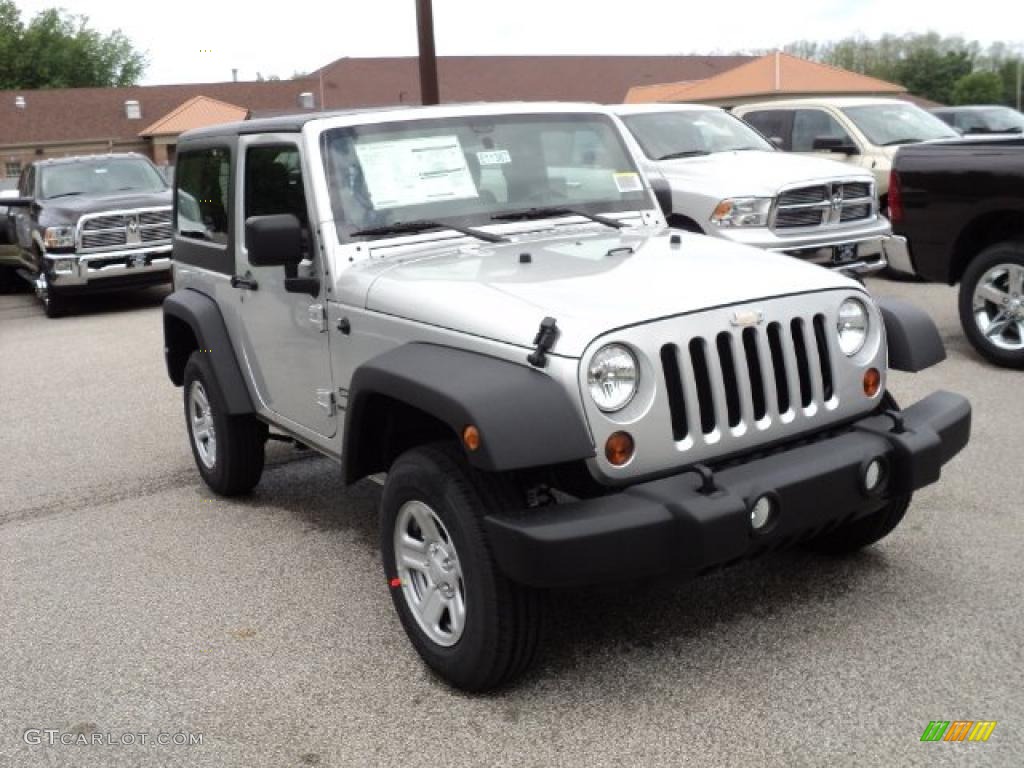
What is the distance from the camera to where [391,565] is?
4.18 metres

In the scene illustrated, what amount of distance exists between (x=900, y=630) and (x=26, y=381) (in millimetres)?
8373

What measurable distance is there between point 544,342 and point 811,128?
1108 centimetres

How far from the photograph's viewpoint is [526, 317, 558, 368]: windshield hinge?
3.51m

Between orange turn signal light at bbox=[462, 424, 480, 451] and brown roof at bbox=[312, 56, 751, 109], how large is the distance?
2103 inches

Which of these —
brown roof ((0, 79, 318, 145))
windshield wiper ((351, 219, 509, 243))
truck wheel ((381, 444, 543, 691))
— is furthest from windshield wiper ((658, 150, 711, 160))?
brown roof ((0, 79, 318, 145))

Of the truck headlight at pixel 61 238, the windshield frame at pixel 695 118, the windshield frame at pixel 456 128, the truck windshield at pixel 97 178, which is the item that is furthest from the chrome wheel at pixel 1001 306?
the truck windshield at pixel 97 178

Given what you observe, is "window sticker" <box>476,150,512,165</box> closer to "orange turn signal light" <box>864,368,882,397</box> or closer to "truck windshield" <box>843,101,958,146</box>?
"orange turn signal light" <box>864,368,882,397</box>

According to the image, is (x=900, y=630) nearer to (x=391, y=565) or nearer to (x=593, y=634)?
(x=593, y=634)

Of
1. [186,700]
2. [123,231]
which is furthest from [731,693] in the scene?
[123,231]

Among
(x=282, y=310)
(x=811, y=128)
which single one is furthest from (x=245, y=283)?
(x=811, y=128)

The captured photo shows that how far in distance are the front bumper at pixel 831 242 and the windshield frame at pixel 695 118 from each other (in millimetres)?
1458

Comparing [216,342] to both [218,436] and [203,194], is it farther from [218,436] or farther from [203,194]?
[203,194]

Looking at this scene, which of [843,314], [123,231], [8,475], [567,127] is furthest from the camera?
[123,231]

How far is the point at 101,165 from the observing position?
16109mm
